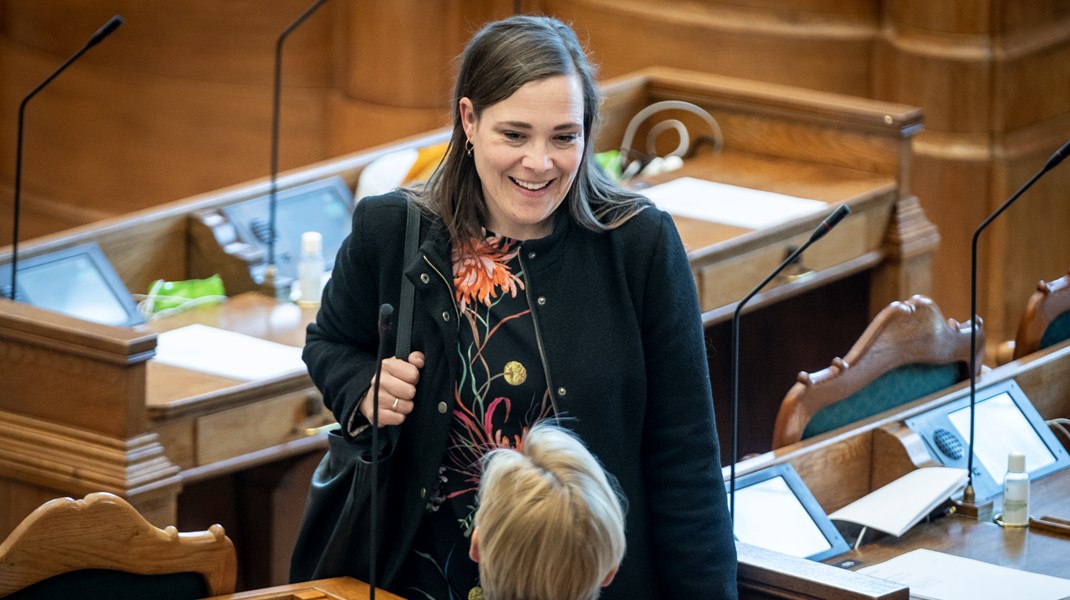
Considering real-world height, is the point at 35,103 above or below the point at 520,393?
below

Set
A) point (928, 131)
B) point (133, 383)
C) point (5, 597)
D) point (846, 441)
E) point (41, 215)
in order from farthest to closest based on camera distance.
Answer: point (41, 215), point (928, 131), point (133, 383), point (846, 441), point (5, 597)

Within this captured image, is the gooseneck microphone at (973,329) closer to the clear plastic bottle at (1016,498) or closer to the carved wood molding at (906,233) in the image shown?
the clear plastic bottle at (1016,498)

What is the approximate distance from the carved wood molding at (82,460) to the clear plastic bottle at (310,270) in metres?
0.89

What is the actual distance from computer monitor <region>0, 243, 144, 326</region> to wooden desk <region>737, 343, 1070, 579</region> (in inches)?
71.0

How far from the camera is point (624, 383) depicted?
240 centimetres

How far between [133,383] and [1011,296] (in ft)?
12.0

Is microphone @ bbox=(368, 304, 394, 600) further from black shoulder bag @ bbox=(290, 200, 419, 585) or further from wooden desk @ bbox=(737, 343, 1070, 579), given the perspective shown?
wooden desk @ bbox=(737, 343, 1070, 579)

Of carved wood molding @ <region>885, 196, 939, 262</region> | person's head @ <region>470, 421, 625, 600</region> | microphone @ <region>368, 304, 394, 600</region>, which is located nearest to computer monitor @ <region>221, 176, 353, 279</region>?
carved wood molding @ <region>885, 196, 939, 262</region>

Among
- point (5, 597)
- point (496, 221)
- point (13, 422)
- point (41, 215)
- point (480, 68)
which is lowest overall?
point (41, 215)

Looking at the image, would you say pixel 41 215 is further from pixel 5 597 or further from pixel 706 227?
pixel 5 597

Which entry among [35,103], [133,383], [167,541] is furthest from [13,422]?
[35,103]

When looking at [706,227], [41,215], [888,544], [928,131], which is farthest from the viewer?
[41,215]

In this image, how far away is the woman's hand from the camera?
240 centimetres

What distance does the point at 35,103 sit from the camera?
7.61m
